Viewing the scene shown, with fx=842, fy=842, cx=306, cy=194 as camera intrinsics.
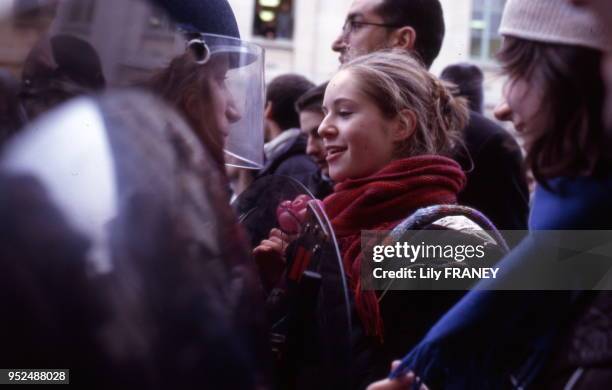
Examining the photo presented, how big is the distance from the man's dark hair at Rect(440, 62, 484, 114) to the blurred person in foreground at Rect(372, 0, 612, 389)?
7.22 feet

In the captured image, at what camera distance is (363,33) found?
2.65 metres

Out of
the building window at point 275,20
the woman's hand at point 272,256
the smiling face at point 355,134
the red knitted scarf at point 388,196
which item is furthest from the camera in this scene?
the building window at point 275,20

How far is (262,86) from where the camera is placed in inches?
76.4

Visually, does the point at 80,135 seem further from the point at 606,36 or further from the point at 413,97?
the point at 413,97

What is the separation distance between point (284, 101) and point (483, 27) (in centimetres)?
1191

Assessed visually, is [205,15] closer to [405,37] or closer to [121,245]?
[121,245]

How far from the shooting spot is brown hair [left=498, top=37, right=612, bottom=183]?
114cm

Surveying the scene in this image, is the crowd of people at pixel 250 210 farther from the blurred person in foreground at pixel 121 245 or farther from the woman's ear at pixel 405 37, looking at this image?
the woman's ear at pixel 405 37

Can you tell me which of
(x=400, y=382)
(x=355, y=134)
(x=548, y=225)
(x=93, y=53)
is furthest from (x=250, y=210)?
(x=93, y=53)

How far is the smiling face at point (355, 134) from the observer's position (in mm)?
1943

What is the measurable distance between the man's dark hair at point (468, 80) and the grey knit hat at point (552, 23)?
2150mm

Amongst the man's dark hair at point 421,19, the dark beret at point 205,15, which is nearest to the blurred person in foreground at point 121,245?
the dark beret at point 205,15

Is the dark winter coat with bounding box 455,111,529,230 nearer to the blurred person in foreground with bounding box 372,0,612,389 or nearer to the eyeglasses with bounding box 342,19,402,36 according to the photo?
the eyeglasses with bounding box 342,19,402,36

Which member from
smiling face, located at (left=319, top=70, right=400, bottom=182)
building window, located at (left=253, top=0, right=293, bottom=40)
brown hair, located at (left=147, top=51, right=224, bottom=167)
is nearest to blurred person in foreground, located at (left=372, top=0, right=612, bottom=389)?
brown hair, located at (left=147, top=51, right=224, bottom=167)
